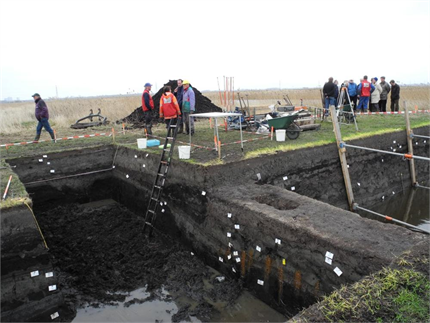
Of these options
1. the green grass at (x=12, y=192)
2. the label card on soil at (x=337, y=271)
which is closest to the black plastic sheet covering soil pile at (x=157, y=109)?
the green grass at (x=12, y=192)

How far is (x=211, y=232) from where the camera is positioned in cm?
683

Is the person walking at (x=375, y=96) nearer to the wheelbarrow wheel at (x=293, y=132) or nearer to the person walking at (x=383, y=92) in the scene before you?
the person walking at (x=383, y=92)

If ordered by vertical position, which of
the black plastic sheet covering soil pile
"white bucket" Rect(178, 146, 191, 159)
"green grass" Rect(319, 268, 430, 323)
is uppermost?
the black plastic sheet covering soil pile

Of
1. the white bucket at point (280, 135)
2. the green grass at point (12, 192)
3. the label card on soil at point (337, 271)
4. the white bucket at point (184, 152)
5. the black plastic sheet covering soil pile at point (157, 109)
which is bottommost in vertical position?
the label card on soil at point (337, 271)

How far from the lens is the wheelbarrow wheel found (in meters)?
10.3

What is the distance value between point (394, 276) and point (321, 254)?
46.7 inches

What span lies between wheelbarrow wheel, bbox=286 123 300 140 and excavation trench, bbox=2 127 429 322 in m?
1.31

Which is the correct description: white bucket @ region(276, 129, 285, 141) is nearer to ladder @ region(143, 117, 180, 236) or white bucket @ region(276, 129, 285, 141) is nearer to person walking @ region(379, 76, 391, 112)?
ladder @ region(143, 117, 180, 236)

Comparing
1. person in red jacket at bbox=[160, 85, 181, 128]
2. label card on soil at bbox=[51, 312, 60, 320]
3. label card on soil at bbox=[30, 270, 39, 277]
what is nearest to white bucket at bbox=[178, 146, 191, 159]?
person in red jacket at bbox=[160, 85, 181, 128]

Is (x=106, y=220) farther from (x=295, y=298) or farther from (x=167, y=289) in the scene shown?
(x=295, y=298)

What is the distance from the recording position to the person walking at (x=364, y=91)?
14.9m

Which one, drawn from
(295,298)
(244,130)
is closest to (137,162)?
(244,130)

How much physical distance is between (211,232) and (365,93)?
1184 centimetres

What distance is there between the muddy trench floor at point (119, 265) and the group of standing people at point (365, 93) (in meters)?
10.2
